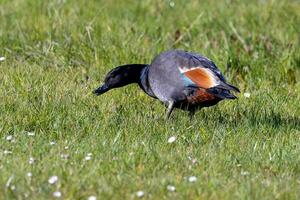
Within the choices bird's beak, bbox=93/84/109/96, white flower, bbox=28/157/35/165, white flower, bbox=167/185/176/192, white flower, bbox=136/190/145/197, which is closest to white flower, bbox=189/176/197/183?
white flower, bbox=167/185/176/192

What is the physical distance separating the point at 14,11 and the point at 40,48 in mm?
1098

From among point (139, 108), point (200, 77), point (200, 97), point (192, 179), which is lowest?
point (139, 108)

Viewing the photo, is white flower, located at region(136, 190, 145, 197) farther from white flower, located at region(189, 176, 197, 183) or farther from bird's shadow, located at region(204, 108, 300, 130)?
bird's shadow, located at region(204, 108, 300, 130)

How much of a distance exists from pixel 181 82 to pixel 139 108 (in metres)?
0.55

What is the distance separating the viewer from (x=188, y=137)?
5.98m

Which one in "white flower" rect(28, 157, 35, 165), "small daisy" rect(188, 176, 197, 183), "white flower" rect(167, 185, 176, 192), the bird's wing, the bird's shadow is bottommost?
the bird's shadow

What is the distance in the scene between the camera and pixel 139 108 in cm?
679

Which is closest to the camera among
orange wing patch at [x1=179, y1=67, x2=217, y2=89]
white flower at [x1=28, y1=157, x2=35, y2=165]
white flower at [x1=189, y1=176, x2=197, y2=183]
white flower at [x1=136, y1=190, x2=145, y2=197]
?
white flower at [x1=136, y1=190, x2=145, y2=197]

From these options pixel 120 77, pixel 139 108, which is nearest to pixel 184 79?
pixel 139 108

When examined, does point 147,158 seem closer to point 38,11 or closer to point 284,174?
point 284,174

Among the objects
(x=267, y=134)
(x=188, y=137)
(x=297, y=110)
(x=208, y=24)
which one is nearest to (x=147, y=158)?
(x=188, y=137)

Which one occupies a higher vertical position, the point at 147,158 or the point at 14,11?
the point at 147,158

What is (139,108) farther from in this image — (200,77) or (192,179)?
(192,179)

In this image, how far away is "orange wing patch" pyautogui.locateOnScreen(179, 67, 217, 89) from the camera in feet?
20.2
